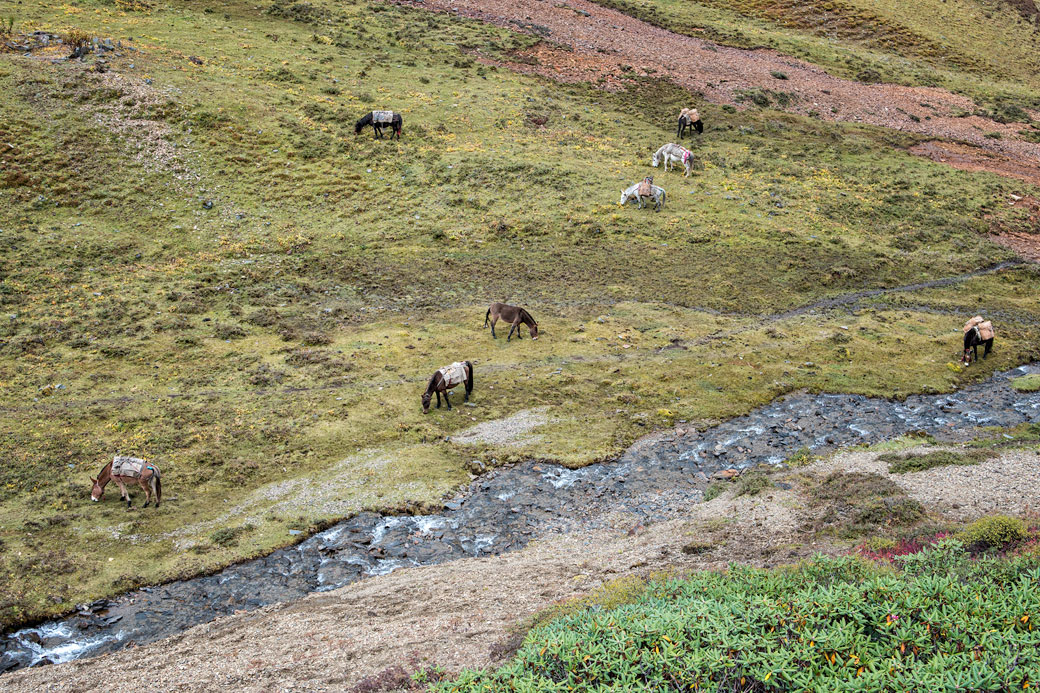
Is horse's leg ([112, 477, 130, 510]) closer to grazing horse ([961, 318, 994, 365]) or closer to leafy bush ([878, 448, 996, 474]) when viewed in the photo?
leafy bush ([878, 448, 996, 474])

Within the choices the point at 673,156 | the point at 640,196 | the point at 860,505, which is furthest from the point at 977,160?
the point at 860,505

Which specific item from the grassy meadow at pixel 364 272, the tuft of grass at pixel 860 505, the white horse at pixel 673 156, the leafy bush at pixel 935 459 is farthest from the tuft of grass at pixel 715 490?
the white horse at pixel 673 156

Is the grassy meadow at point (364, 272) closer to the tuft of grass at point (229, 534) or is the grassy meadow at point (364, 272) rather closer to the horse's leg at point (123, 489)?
the tuft of grass at point (229, 534)

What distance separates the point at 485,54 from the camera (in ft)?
177

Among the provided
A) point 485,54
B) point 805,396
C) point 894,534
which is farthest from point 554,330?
point 485,54

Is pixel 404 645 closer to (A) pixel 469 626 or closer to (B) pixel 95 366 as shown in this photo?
(A) pixel 469 626

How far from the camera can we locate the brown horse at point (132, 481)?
1862 cm

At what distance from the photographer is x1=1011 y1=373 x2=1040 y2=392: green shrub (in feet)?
82.2

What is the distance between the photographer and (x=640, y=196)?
39406 mm

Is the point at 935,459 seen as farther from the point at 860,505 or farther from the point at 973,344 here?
the point at 973,344

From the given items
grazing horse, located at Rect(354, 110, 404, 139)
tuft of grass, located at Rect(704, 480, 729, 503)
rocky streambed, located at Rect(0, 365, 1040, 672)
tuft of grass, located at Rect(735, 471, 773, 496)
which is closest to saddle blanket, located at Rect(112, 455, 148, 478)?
rocky streambed, located at Rect(0, 365, 1040, 672)

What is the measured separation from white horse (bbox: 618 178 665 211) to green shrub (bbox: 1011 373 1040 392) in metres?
19.0

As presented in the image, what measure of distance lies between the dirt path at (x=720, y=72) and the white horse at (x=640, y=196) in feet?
53.0

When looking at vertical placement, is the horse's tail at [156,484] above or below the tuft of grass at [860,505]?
below
